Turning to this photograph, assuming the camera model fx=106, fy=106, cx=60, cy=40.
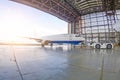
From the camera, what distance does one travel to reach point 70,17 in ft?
85.2

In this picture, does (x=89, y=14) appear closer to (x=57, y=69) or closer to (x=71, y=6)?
(x=71, y=6)

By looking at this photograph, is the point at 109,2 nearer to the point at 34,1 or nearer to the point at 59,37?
the point at 59,37

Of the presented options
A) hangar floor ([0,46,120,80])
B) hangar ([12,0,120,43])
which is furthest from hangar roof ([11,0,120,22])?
hangar floor ([0,46,120,80])

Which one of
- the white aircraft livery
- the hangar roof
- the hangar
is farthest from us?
the hangar

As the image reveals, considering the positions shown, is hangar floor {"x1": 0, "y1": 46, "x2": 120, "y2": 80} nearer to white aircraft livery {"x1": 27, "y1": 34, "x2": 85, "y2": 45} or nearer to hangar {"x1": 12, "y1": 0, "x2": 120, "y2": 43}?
white aircraft livery {"x1": 27, "y1": 34, "x2": 85, "y2": 45}

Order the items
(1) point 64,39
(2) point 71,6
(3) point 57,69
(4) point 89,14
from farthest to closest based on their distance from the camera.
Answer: (4) point 89,14 < (2) point 71,6 < (1) point 64,39 < (3) point 57,69

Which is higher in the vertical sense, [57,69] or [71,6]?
[71,6]

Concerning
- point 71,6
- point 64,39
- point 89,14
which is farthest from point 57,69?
point 89,14

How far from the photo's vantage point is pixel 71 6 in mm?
20547

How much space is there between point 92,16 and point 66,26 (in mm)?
7130

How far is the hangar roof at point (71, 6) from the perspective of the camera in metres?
18.5

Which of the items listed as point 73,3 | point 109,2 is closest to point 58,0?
point 73,3

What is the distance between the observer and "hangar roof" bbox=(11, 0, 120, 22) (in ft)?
60.7

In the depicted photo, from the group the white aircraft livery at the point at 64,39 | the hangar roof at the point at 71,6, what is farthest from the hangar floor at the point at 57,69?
the hangar roof at the point at 71,6
